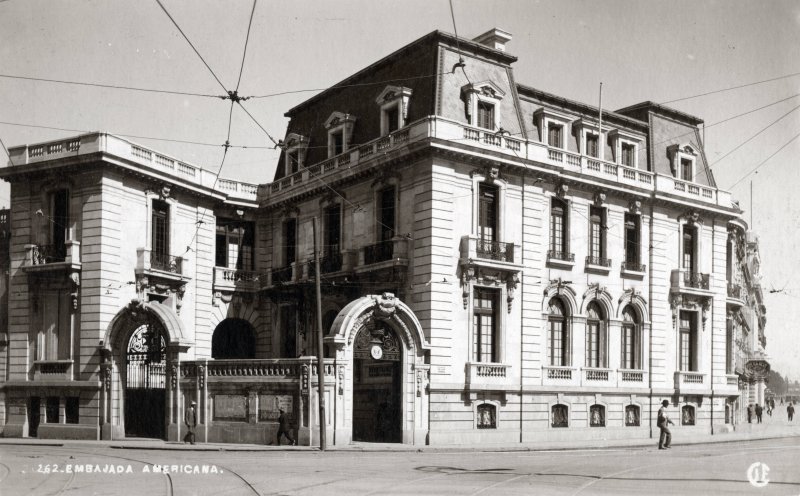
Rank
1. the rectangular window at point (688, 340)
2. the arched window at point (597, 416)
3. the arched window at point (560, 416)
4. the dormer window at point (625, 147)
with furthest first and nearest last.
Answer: the rectangular window at point (688, 340)
the dormer window at point (625, 147)
the arched window at point (597, 416)
the arched window at point (560, 416)

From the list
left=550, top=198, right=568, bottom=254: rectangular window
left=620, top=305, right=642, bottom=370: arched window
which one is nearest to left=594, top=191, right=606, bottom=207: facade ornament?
left=550, top=198, right=568, bottom=254: rectangular window

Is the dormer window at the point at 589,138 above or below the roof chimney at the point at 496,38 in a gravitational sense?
below

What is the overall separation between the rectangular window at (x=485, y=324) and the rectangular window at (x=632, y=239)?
7.89 metres

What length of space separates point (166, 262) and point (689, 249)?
75.5ft

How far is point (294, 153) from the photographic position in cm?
4209

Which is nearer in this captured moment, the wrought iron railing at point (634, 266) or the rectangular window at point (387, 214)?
the rectangular window at point (387, 214)

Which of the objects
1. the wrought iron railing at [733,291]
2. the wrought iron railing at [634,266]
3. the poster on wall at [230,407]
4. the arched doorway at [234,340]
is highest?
the wrought iron railing at [634,266]

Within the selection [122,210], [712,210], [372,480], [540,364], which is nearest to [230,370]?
[122,210]

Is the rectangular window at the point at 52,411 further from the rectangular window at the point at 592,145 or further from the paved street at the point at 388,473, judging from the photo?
the rectangular window at the point at 592,145

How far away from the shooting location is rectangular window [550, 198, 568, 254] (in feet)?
120

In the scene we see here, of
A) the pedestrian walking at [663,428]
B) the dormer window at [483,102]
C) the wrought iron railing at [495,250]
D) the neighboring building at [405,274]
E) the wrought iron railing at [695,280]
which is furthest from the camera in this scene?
the wrought iron railing at [695,280]

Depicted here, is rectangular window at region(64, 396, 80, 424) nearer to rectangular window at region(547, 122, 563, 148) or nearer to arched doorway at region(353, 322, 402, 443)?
arched doorway at region(353, 322, 402, 443)

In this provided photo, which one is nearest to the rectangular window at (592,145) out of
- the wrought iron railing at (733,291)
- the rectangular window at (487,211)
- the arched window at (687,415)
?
the rectangular window at (487,211)

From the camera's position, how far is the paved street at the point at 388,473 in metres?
16.8
